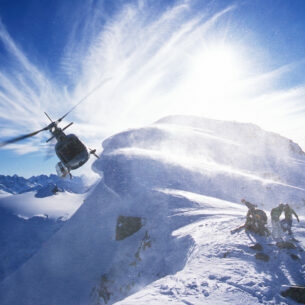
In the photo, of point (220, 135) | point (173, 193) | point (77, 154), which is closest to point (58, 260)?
point (173, 193)

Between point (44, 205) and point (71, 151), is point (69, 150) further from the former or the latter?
point (44, 205)

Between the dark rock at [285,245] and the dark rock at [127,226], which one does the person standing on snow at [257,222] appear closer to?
the dark rock at [285,245]

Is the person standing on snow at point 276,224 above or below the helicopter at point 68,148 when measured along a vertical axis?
below

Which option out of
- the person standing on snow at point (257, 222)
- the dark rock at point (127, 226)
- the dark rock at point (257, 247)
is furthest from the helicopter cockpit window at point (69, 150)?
the dark rock at point (127, 226)

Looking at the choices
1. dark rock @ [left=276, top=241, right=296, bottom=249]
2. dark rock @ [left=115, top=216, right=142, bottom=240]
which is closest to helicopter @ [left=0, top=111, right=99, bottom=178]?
dark rock @ [left=276, top=241, right=296, bottom=249]

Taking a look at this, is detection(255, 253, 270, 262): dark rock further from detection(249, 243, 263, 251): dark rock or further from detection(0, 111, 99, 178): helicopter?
detection(0, 111, 99, 178): helicopter

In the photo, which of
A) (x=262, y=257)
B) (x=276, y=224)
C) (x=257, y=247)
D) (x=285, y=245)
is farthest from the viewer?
(x=276, y=224)

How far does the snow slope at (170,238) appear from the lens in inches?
431

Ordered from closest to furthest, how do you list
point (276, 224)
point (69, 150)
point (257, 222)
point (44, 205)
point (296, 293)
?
point (296, 293)
point (276, 224)
point (257, 222)
point (69, 150)
point (44, 205)

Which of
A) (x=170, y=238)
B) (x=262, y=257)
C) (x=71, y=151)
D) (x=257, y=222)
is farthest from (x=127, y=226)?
(x=262, y=257)

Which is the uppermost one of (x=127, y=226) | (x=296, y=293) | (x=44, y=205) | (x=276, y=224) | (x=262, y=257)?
(x=44, y=205)

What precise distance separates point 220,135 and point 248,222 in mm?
55739

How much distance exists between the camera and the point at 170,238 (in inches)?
806

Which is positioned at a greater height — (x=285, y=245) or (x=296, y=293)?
(x=285, y=245)
